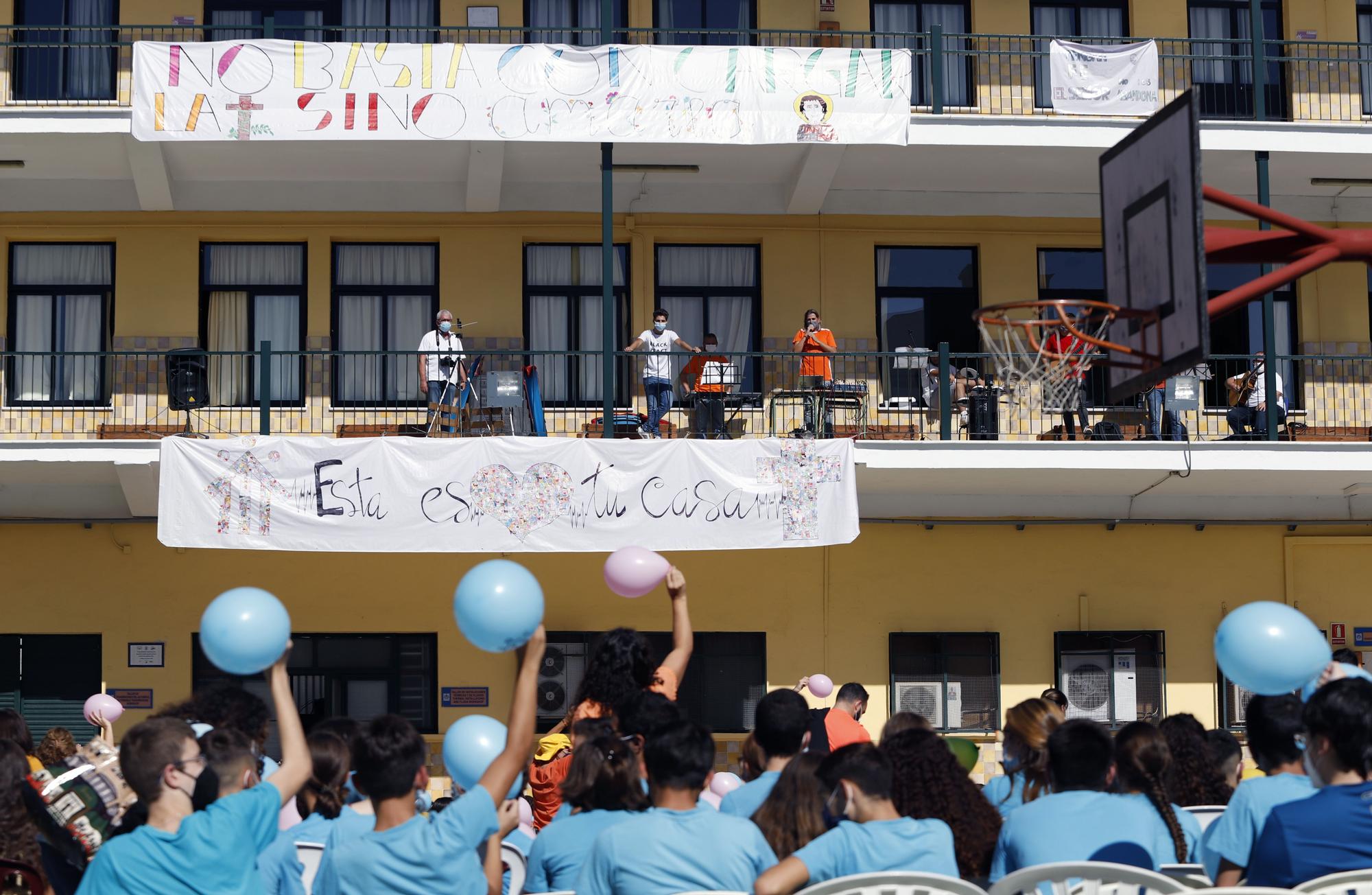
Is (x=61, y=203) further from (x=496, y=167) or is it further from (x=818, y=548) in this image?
(x=818, y=548)

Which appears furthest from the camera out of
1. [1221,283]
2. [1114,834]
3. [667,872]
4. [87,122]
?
[1221,283]

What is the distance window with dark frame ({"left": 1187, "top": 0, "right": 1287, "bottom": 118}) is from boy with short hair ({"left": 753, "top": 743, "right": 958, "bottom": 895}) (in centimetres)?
1401

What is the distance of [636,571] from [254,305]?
370 inches

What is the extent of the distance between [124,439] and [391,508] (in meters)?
2.69

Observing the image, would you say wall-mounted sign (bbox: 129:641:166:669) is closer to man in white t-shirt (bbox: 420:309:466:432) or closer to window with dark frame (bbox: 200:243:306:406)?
window with dark frame (bbox: 200:243:306:406)

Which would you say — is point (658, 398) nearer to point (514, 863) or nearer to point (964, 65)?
point (964, 65)

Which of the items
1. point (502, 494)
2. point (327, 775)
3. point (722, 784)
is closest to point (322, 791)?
point (327, 775)

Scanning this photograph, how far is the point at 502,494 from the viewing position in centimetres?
1352

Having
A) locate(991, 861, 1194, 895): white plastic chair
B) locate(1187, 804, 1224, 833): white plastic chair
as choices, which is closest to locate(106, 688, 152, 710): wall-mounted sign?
locate(1187, 804, 1224, 833): white plastic chair

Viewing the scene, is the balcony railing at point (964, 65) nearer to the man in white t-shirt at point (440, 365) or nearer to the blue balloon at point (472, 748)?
the man in white t-shirt at point (440, 365)

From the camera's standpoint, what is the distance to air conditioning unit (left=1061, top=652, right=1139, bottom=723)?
51.6 feet

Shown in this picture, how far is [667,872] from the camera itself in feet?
16.1

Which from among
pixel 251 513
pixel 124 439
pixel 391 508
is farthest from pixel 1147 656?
pixel 124 439

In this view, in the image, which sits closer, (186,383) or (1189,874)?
(1189,874)
